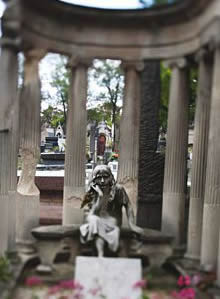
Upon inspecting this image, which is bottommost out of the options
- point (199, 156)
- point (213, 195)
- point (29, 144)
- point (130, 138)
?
point (213, 195)

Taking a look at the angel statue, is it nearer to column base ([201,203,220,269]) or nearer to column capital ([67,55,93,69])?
column base ([201,203,220,269])

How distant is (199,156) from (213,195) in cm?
168

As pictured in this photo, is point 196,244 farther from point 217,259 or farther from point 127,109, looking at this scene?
point 127,109

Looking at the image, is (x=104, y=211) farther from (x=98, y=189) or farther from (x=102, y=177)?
(x=102, y=177)

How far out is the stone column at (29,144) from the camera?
11039mm

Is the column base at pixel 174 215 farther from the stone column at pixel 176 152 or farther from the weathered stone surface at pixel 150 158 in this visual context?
the weathered stone surface at pixel 150 158

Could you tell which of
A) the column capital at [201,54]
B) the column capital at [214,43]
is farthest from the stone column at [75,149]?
the column capital at [214,43]

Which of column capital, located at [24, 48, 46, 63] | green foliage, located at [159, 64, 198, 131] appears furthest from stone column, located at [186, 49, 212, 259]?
green foliage, located at [159, 64, 198, 131]

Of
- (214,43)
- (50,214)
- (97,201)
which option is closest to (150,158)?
(50,214)

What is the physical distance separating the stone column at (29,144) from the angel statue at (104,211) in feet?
5.26

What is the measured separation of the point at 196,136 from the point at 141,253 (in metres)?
3.46

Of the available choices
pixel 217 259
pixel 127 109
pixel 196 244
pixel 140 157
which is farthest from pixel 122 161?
pixel 217 259

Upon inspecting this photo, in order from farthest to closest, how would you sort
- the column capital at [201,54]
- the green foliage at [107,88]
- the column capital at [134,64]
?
the green foliage at [107,88]
the column capital at [134,64]
the column capital at [201,54]

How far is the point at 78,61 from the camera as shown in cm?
1137
